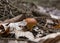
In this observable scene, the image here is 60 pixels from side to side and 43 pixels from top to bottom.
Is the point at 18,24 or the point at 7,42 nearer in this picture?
the point at 7,42

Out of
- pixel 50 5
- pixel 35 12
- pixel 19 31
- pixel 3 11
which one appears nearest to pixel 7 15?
pixel 3 11

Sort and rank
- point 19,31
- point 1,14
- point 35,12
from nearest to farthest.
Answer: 1. point 19,31
2. point 1,14
3. point 35,12

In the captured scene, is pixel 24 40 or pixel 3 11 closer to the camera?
pixel 24 40

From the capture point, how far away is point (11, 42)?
6.40 ft

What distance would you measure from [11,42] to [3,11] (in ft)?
3.54

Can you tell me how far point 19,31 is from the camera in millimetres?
2299

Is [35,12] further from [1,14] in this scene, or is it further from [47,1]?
[47,1]

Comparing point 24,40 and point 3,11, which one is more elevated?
point 3,11

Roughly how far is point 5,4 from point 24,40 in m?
1.16

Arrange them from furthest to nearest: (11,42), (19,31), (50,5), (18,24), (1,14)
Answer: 1. (50,5)
2. (1,14)
3. (18,24)
4. (19,31)
5. (11,42)

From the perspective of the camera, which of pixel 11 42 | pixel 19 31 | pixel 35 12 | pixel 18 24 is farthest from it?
pixel 35 12

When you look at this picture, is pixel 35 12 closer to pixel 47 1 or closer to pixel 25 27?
pixel 25 27

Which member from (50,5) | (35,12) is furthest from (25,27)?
(50,5)

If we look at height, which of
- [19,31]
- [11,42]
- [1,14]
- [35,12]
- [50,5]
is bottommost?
[11,42]
